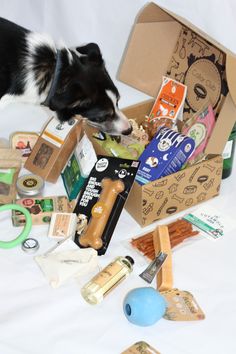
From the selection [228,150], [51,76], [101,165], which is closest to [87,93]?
[51,76]

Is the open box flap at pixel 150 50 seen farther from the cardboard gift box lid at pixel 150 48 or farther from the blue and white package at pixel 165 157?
the blue and white package at pixel 165 157

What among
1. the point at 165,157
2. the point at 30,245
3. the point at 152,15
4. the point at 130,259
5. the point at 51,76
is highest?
the point at 152,15

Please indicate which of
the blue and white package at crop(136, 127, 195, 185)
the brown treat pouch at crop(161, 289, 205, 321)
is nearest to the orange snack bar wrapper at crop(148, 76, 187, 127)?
A: the blue and white package at crop(136, 127, 195, 185)

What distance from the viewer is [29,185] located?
200 cm

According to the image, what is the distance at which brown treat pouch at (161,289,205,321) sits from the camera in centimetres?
155

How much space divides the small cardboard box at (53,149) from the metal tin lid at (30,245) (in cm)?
35

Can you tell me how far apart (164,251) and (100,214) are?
0.84 feet

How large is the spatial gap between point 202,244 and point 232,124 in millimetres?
452

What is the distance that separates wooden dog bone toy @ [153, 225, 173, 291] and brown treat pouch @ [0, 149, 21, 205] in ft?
1.88

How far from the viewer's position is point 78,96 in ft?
5.85

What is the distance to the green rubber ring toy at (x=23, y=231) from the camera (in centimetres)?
176

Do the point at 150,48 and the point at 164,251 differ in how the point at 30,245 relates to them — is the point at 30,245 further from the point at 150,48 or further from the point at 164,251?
the point at 150,48

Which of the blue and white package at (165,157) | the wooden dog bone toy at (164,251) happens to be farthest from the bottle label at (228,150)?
the wooden dog bone toy at (164,251)

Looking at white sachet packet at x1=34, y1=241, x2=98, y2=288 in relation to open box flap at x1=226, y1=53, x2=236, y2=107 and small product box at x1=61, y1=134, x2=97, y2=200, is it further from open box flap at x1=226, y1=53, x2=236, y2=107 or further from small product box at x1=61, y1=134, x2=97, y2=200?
open box flap at x1=226, y1=53, x2=236, y2=107
